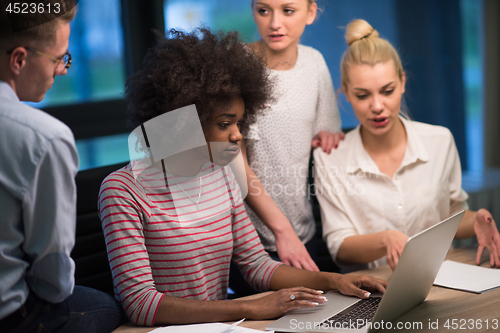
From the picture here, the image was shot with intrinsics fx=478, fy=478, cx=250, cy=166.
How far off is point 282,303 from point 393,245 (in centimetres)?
50

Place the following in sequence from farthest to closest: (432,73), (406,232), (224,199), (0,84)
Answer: (432,73), (406,232), (224,199), (0,84)

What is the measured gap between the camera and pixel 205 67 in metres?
1.19

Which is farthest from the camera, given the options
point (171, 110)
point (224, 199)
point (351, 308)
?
point (224, 199)

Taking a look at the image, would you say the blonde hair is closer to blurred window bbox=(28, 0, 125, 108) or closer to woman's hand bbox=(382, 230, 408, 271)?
woman's hand bbox=(382, 230, 408, 271)

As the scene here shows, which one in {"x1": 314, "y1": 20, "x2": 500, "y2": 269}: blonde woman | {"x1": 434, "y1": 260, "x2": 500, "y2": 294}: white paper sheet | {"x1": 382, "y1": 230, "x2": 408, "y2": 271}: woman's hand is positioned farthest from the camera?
{"x1": 314, "y1": 20, "x2": 500, "y2": 269}: blonde woman

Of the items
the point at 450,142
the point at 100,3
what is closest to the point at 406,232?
the point at 450,142

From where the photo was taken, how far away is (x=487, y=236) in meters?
1.43

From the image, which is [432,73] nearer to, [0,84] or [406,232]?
[406,232]

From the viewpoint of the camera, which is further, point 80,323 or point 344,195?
point 344,195

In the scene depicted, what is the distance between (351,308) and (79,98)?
2332 millimetres

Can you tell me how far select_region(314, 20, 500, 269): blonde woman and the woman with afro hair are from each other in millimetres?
417

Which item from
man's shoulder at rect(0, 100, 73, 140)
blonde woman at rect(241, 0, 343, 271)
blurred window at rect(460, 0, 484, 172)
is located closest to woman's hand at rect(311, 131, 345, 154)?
blonde woman at rect(241, 0, 343, 271)

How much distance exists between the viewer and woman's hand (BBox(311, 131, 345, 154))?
169cm

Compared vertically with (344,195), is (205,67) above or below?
above
